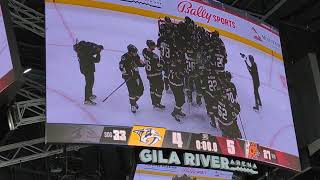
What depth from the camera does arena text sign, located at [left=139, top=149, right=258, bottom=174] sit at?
7281mm

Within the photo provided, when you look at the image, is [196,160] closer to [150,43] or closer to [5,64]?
[150,43]

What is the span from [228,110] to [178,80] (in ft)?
2.58

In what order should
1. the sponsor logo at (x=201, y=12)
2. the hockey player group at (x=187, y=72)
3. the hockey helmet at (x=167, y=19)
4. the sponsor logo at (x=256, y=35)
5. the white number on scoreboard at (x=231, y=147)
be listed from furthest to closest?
the sponsor logo at (x=256, y=35)
the sponsor logo at (x=201, y=12)
the hockey helmet at (x=167, y=19)
the white number on scoreboard at (x=231, y=147)
the hockey player group at (x=187, y=72)

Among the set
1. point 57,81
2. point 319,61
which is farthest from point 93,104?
point 319,61

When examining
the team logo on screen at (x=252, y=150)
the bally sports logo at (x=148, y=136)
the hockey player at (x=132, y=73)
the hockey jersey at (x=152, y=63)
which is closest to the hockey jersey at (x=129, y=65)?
the hockey player at (x=132, y=73)

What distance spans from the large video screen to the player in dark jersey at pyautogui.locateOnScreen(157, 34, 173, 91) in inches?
70.8

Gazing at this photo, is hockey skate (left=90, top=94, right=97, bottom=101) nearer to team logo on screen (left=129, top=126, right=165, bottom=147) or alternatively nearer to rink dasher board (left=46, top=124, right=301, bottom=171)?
rink dasher board (left=46, top=124, right=301, bottom=171)

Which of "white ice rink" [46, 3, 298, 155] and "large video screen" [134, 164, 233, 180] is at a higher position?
"white ice rink" [46, 3, 298, 155]

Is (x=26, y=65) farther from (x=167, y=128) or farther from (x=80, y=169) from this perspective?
(x=167, y=128)

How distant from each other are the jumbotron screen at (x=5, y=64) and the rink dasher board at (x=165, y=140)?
0.64 m

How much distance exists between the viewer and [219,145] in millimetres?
7602

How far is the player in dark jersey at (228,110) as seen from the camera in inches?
310

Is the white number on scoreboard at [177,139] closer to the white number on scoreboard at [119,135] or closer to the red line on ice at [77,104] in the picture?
the white number on scoreboard at [119,135]

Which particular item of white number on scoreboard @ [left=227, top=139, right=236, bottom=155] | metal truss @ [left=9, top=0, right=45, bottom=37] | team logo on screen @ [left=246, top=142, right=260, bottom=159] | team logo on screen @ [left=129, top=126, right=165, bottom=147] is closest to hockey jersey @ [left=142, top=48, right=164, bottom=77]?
team logo on screen @ [left=129, top=126, right=165, bottom=147]
